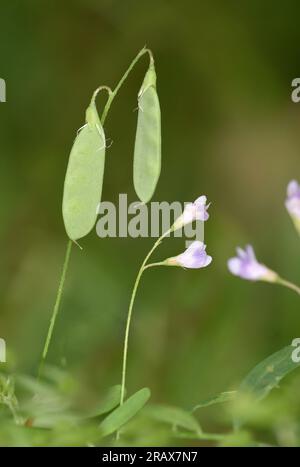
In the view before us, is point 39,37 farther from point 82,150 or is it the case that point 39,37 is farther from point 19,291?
point 82,150

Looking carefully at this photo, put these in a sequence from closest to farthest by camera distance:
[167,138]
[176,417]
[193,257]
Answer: [176,417]
[193,257]
[167,138]

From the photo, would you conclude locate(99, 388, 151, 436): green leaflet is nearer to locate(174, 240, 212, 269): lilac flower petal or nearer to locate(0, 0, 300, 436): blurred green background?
locate(174, 240, 212, 269): lilac flower petal

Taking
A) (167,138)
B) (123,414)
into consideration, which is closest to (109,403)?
(123,414)

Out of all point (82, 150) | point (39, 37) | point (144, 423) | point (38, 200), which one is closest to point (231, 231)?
point (38, 200)

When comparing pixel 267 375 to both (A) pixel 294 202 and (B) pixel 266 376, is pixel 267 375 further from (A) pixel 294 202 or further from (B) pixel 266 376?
(A) pixel 294 202

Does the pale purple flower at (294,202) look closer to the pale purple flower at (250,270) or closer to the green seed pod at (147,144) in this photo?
the pale purple flower at (250,270)

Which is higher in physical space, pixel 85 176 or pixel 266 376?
pixel 85 176
